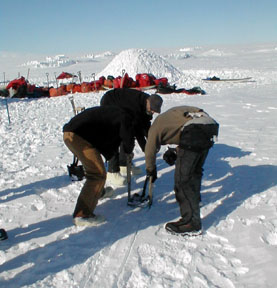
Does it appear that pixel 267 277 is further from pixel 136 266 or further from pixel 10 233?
pixel 10 233

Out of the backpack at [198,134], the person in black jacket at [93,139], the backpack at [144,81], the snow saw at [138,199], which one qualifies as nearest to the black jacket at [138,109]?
the snow saw at [138,199]

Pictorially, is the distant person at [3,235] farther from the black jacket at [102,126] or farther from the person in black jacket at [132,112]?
the person in black jacket at [132,112]

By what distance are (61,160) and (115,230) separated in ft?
9.29

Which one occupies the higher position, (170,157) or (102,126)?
(102,126)

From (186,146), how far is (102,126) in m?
0.92

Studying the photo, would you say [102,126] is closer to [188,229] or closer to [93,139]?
[93,139]

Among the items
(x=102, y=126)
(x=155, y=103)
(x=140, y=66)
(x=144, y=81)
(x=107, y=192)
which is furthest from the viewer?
(x=140, y=66)

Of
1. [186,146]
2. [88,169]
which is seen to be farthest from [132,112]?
[186,146]

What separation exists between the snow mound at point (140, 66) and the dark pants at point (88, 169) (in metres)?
21.2

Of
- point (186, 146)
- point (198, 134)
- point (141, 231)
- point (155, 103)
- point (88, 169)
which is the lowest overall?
point (141, 231)

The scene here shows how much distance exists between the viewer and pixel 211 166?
5.42 metres

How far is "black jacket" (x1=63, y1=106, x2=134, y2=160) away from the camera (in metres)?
3.30

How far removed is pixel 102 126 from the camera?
3330 mm

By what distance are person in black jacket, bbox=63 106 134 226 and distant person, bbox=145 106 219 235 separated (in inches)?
12.9
